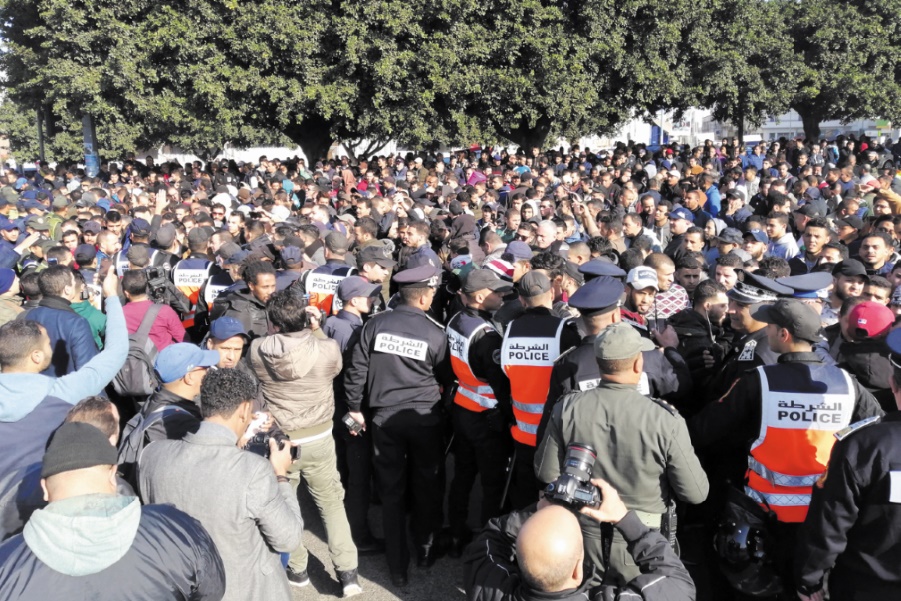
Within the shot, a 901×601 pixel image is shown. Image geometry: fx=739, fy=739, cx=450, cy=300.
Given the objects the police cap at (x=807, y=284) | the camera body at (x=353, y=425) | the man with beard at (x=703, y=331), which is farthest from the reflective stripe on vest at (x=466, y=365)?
the police cap at (x=807, y=284)

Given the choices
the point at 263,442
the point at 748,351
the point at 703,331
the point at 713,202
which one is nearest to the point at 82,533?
the point at 263,442

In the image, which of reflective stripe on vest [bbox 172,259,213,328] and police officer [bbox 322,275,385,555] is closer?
police officer [bbox 322,275,385,555]

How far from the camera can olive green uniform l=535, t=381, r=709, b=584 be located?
301 cm

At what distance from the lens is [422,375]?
484cm

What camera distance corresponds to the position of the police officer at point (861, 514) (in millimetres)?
2611

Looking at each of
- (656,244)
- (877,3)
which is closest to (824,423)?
(656,244)

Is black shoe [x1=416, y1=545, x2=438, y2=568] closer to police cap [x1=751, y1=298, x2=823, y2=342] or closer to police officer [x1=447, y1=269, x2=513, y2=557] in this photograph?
police officer [x1=447, y1=269, x2=513, y2=557]

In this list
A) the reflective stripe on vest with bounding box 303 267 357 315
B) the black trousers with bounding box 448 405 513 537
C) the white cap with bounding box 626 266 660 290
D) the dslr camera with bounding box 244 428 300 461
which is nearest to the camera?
the dslr camera with bounding box 244 428 300 461

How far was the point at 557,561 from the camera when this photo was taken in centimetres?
212

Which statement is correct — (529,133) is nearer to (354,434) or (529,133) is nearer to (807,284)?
(807,284)

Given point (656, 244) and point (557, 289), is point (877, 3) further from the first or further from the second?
point (557, 289)

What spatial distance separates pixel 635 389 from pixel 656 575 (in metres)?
0.93

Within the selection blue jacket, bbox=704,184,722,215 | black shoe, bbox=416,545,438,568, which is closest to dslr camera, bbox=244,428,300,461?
black shoe, bbox=416,545,438,568

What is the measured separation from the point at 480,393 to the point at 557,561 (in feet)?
8.54
